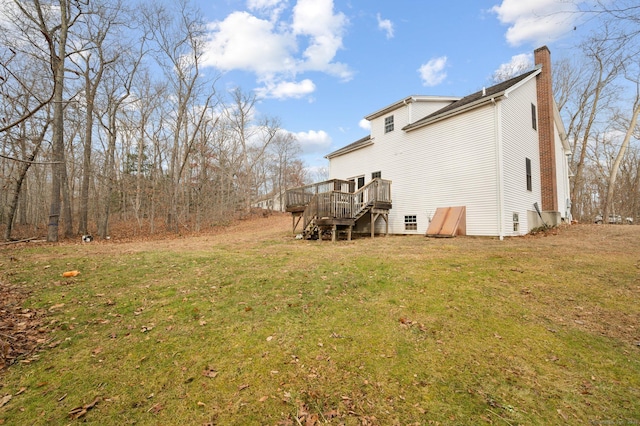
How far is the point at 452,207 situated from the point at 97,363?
1255 centimetres

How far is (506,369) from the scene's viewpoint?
311 centimetres

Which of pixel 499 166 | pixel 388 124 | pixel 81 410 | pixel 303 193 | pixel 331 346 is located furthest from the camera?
pixel 388 124

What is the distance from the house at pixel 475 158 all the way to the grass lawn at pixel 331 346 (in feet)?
17.8

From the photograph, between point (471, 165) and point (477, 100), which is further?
point (471, 165)

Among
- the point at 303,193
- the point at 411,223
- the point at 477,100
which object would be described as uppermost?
the point at 477,100

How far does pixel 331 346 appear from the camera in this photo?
350 cm

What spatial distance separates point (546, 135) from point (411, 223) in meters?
8.30

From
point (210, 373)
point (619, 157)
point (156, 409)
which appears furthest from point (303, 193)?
point (619, 157)

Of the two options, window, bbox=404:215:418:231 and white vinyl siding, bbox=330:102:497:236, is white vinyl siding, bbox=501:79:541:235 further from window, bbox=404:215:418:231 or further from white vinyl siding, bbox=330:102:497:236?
window, bbox=404:215:418:231

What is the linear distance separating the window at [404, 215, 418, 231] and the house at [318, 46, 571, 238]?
0.16ft

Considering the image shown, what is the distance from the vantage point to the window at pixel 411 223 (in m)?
13.7

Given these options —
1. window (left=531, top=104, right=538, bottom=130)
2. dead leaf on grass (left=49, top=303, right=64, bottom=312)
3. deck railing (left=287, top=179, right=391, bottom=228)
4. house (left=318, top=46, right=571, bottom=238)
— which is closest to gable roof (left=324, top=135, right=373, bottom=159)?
house (left=318, top=46, right=571, bottom=238)

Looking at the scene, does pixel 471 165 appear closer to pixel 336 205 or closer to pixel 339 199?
pixel 339 199

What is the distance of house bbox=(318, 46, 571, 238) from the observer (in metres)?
11.2
